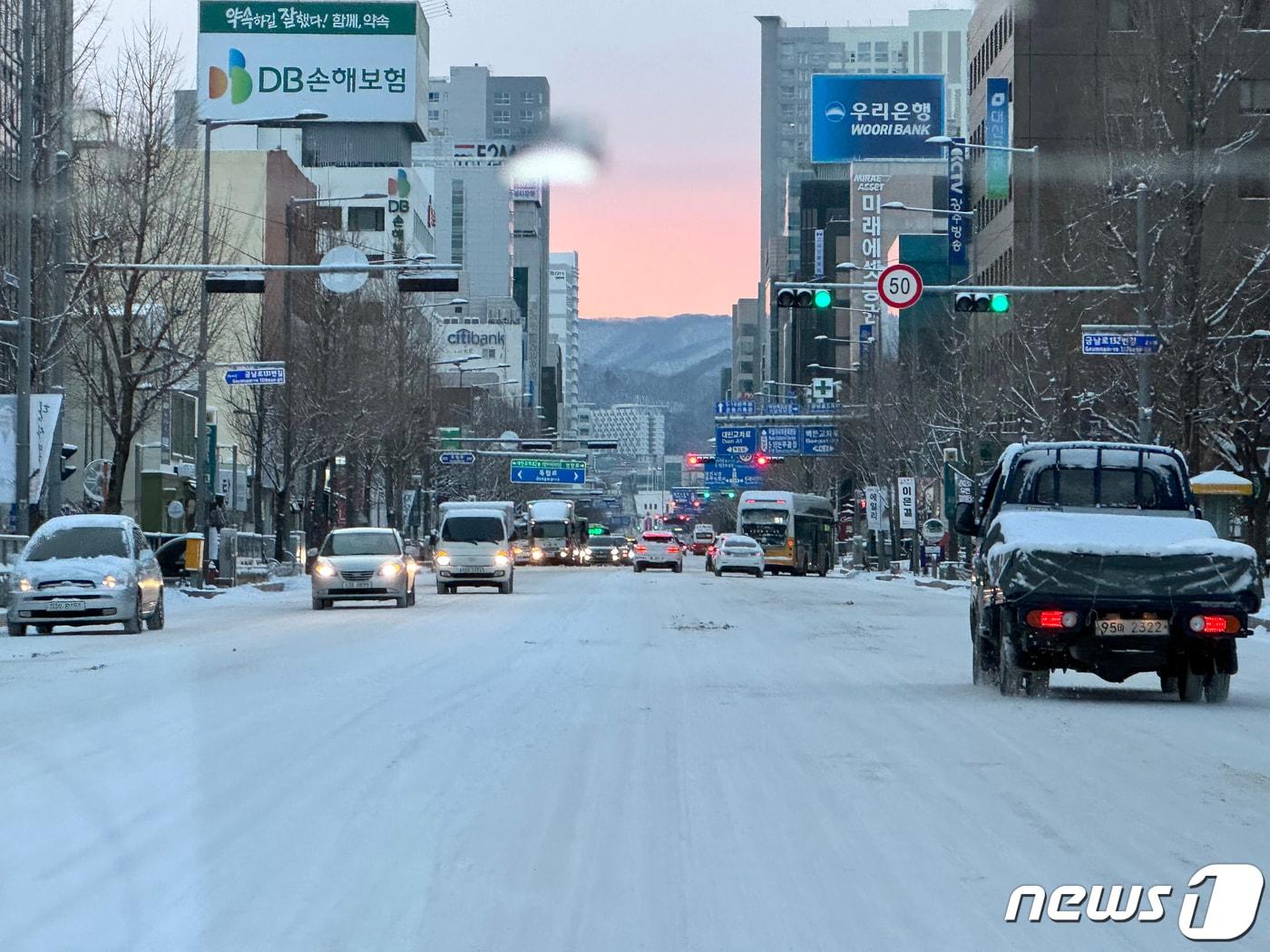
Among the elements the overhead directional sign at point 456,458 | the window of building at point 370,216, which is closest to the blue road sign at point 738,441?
the overhead directional sign at point 456,458

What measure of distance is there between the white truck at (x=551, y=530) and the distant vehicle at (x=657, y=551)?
1715 centimetres

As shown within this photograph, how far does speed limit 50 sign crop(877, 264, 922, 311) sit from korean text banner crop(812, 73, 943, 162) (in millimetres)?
100615

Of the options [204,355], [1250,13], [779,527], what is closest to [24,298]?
[204,355]

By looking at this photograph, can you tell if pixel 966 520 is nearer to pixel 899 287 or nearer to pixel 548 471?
pixel 899 287

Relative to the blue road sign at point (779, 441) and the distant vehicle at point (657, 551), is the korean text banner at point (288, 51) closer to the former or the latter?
the blue road sign at point (779, 441)

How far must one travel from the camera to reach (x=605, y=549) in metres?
117

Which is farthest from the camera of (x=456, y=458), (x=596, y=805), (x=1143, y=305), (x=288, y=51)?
(x=288, y=51)

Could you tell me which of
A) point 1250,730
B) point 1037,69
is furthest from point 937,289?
point 1037,69

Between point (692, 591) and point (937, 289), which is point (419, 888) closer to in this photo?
point (937, 289)

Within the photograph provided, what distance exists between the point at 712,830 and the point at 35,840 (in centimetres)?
311

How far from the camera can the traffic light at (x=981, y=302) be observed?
33750mm

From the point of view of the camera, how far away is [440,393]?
102m

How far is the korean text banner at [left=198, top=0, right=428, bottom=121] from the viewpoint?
402ft

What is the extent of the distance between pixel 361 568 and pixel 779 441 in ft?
187
